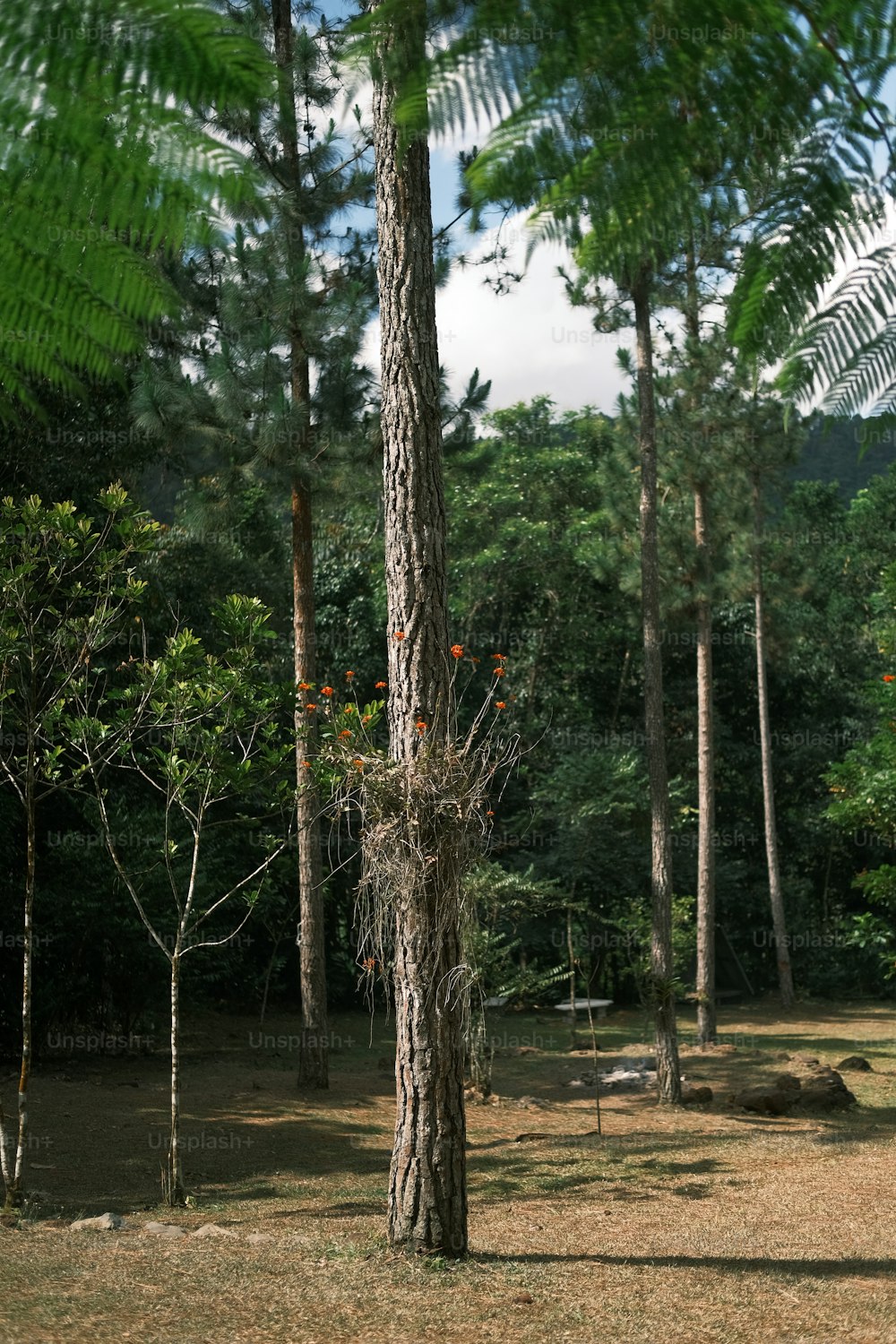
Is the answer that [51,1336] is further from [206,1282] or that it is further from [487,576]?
[487,576]

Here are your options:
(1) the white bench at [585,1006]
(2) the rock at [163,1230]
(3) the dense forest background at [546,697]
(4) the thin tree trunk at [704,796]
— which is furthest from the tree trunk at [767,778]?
(2) the rock at [163,1230]

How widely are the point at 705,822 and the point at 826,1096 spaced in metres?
4.15

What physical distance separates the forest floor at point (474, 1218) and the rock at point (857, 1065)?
0.20 meters

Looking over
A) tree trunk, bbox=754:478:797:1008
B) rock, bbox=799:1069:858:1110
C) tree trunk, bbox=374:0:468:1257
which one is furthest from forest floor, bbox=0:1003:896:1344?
tree trunk, bbox=754:478:797:1008

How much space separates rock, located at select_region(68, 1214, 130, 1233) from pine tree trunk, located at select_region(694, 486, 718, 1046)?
9.19m

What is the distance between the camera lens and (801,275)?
1072 millimetres

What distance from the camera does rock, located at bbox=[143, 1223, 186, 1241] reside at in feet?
17.9

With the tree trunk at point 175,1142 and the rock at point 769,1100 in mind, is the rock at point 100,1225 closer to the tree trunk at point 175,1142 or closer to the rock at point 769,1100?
the tree trunk at point 175,1142

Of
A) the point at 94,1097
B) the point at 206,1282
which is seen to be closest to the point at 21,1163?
the point at 206,1282

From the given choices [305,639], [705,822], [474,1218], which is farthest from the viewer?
[705,822]

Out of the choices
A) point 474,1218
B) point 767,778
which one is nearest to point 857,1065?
point 767,778

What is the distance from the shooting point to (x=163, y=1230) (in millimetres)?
5531

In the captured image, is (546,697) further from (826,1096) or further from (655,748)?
(826,1096)

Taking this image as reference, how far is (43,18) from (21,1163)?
601 centimetres
